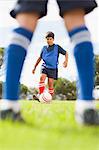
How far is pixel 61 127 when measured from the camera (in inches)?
86.1

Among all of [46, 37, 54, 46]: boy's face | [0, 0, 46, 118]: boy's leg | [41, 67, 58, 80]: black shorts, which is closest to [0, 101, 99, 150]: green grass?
[0, 0, 46, 118]: boy's leg

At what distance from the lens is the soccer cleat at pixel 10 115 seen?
2309 mm

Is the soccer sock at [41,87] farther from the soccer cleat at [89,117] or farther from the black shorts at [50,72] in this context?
the soccer cleat at [89,117]

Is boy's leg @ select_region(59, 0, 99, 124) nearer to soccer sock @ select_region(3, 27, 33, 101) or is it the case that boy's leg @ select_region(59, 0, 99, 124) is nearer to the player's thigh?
the player's thigh

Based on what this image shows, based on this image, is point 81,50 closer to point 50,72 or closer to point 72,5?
point 72,5

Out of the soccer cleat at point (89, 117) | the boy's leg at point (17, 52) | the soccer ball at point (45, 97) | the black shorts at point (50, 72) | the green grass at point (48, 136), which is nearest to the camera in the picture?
the green grass at point (48, 136)

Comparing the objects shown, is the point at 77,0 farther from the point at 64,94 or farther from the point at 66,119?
the point at 64,94

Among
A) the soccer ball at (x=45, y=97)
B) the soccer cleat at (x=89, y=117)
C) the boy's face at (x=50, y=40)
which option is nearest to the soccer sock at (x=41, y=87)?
the soccer ball at (x=45, y=97)

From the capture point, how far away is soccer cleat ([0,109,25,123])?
231 centimetres

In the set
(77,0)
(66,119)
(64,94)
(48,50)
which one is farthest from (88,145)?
(64,94)

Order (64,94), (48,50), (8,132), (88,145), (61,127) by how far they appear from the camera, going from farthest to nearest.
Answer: (64,94)
(48,50)
(61,127)
(8,132)
(88,145)

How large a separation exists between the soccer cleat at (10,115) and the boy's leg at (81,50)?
29cm

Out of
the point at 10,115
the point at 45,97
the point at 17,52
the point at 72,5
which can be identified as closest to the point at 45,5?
the point at 72,5

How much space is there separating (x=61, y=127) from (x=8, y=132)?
29cm
